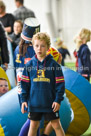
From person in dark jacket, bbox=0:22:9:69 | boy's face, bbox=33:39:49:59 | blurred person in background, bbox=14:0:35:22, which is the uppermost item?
boy's face, bbox=33:39:49:59

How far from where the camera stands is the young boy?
112 inches

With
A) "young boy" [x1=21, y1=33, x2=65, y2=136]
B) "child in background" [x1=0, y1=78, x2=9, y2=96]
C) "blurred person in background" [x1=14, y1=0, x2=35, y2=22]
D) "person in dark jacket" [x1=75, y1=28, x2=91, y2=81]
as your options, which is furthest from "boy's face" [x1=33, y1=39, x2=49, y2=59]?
"blurred person in background" [x1=14, y1=0, x2=35, y2=22]

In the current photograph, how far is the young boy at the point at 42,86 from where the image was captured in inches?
112

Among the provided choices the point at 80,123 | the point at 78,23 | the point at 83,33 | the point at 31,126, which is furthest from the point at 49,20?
the point at 31,126

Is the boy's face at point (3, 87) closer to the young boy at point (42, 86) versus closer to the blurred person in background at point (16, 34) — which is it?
the young boy at point (42, 86)

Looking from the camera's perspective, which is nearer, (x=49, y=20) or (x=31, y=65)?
(x=31, y=65)

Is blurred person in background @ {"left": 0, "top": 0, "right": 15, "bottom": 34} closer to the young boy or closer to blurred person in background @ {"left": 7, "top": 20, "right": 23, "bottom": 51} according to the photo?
blurred person in background @ {"left": 7, "top": 20, "right": 23, "bottom": 51}

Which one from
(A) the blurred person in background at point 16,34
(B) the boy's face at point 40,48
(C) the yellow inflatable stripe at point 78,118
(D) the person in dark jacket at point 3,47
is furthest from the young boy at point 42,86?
(A) the blurred person in background at point 16,34

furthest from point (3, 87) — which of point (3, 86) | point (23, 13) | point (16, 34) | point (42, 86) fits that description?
point (23, 13)

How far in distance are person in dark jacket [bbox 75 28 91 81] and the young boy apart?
117 inches

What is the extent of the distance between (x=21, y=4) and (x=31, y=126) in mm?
4713

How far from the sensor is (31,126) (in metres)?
2.99

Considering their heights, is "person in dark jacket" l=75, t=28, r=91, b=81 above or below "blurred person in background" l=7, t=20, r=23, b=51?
below

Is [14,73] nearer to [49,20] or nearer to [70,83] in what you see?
[70,83]
